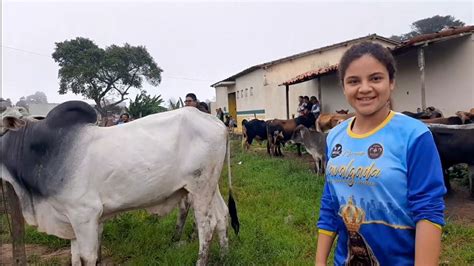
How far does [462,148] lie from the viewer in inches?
217

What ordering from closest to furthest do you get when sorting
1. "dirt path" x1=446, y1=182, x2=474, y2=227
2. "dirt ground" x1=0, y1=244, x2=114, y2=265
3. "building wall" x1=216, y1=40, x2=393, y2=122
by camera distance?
"dirt ground" x1=0, y1=244, x2=114, y2=265 → "dirt path" x1=446, y1=182, x2=474, y2=227 → "building wall" x1=216, y1=40, x2=393, y2=122

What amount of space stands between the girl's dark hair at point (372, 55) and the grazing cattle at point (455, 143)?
15.4 feet

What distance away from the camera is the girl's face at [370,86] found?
142 cm

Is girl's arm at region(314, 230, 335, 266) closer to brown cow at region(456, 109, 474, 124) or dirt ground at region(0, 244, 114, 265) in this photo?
dirt ground at region(0, 244, 114, 265)

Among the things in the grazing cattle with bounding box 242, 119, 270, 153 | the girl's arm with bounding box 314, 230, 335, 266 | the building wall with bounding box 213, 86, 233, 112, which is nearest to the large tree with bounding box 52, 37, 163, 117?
the building wall with bounding box 213, 86, 233, 112

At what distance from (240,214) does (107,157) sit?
252 cm

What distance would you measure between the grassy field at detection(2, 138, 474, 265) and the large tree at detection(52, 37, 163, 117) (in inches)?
1155

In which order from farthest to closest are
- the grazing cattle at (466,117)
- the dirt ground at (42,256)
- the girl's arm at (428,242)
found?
the grazing cattle at (466,117), the dirt ground at (42,256), the girl's arm at (428,242)

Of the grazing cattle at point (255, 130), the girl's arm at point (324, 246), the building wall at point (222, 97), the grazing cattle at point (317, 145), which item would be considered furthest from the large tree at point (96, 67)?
the girl's arm at point (324, 246)

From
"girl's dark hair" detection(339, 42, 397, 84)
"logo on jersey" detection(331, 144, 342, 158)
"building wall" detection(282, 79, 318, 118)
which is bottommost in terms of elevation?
"logo on jersey" detection(331, 144, 342, 158)

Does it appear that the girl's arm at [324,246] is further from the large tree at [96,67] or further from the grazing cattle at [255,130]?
the large tree at [96,67]

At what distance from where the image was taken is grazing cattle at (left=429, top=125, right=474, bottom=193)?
18.0ft

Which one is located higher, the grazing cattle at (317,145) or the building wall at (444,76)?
the building wall at (444,76)

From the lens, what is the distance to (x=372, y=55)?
143 centimetres
